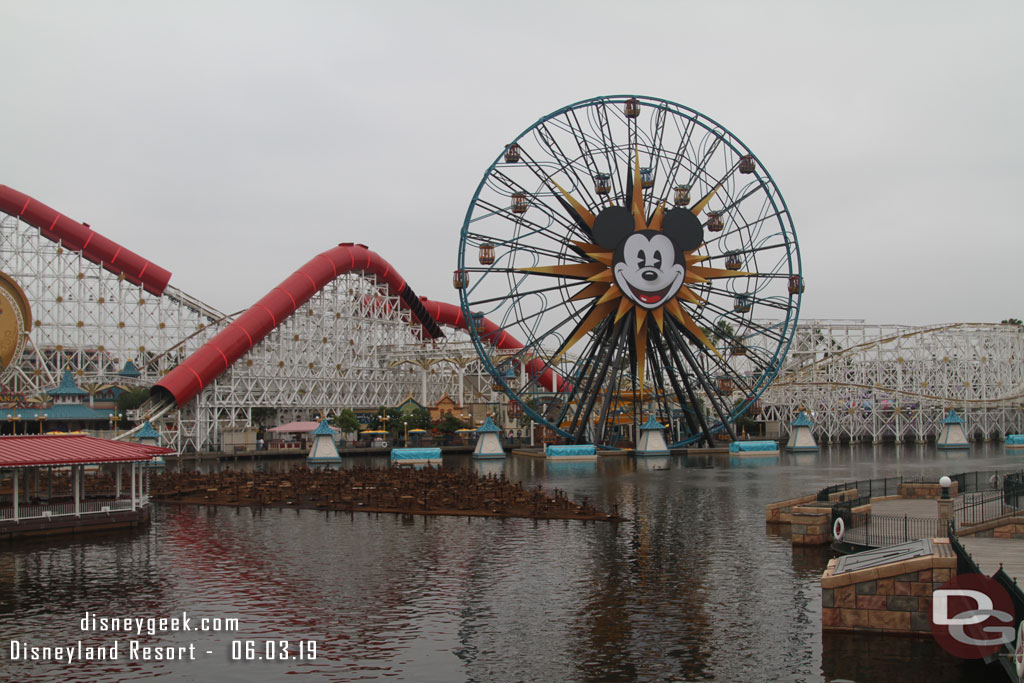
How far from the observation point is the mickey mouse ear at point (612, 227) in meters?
63.6

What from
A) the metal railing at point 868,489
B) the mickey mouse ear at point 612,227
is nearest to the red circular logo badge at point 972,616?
the metal railing at point 868,489

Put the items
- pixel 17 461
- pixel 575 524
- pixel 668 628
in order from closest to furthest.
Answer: pixel 668 628
pixel 17 461
pixel 575 524

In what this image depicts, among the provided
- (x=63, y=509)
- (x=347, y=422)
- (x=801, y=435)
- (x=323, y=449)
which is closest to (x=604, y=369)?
(x=323, y=449)

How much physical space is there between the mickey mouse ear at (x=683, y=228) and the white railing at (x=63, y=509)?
3991 cm

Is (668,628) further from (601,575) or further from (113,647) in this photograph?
(113,647)

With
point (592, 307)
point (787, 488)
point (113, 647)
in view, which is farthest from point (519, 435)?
point (113, 647)

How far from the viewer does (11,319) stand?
230 feet

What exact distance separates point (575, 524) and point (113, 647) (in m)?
17.9

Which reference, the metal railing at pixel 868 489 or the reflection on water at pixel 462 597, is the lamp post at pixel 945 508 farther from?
the metal railing at pixel 868 489

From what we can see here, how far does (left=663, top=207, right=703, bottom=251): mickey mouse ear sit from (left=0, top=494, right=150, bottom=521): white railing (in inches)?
1571

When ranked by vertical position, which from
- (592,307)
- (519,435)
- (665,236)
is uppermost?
(665,236)

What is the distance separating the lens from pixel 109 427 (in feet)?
273

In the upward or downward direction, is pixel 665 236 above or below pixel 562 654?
above

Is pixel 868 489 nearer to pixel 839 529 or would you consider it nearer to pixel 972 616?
pixel 839 529
